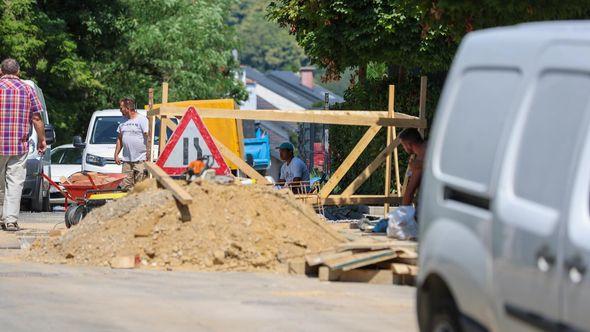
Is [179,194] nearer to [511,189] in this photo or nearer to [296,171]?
[296,171]

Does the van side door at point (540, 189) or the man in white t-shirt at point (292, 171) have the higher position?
the van side door at point (540, 189)

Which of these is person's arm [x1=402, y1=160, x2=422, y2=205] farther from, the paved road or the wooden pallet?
the paved road

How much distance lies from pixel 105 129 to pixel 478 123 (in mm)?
22076

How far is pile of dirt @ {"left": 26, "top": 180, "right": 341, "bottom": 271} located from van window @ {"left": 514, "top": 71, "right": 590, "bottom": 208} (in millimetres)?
7010

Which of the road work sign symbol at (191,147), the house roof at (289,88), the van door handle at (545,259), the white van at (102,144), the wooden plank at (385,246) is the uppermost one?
the van door handle at (545,259)

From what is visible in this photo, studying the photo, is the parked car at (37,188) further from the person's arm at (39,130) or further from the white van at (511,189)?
the white van at (511,189)

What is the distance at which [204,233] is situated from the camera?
1355 cm

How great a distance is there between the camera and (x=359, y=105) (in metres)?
25.3

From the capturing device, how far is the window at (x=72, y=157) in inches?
1235

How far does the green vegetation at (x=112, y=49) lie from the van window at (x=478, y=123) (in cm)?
3325

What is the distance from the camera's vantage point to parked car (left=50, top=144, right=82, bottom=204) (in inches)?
1136

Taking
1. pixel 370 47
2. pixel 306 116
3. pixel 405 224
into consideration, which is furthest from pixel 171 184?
pixel 370 47

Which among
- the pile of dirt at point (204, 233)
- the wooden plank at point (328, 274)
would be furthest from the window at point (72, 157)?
the wooden plank at point (328, 274)

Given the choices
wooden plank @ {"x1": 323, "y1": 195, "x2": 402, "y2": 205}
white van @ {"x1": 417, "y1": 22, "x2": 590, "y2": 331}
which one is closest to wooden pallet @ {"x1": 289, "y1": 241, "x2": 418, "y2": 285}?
wooden plank @ {"x1": 323, "y1": 195, "x2": 402, "y2": 205}
